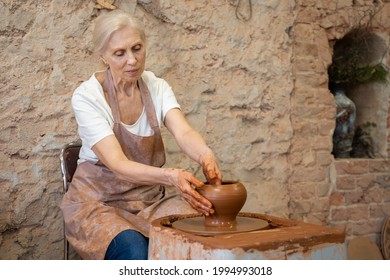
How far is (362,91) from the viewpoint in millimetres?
4207

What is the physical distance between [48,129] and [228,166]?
116 cm

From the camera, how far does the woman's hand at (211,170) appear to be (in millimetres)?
2203

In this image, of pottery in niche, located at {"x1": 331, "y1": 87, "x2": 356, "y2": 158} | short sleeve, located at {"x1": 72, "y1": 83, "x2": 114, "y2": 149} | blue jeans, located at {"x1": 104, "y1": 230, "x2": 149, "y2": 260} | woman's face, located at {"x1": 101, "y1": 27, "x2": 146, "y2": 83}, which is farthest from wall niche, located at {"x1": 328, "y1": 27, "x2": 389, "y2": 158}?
blue jeans, located at {"x1": 104, "y1": 230, "x2": 149, "y2": 260}

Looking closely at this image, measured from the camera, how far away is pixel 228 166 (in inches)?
135

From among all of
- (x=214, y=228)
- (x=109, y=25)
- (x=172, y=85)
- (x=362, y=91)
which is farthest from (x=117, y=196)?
(x=362, y=91)

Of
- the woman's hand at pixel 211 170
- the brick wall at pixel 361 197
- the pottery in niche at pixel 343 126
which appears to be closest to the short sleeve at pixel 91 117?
the woman's hand at pixel 211 170

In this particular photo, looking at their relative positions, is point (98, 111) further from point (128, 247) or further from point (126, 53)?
point (128, 247)

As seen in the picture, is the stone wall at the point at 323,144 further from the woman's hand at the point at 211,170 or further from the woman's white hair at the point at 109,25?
the woman's white hair at the point at 109,25

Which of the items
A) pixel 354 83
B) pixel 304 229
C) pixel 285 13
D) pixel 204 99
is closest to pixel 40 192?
pixel 204 99

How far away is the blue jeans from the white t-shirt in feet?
1.48

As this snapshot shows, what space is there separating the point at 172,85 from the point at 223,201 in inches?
53.3

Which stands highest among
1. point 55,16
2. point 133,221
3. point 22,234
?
point 55,16

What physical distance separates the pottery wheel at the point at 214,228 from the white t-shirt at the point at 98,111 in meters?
0.53

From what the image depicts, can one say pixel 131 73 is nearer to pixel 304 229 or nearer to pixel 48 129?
pixel 48 129
